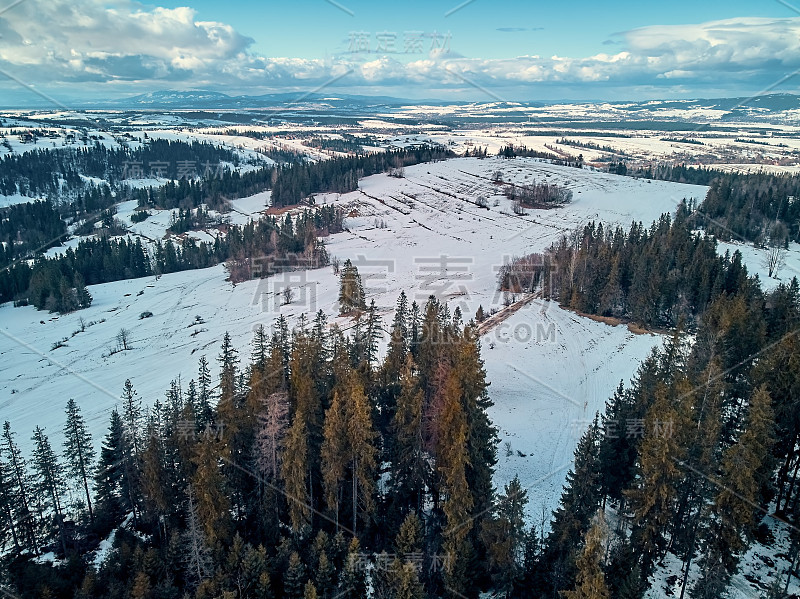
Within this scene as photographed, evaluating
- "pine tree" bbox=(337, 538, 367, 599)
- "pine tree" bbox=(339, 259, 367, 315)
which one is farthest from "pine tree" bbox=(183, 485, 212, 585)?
"pine tree" bbox=(339, 259, 367, 315)

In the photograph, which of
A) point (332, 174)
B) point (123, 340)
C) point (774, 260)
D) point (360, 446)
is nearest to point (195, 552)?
point (360, 446)

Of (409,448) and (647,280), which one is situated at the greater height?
(647,280)

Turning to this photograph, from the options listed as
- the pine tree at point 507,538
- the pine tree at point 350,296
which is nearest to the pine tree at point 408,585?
the pine tree at point 507,538

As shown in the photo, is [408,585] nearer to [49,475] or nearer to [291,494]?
[291,494]

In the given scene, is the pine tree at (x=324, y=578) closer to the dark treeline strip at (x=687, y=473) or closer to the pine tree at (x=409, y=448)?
the pine tree at (x=409, y=448)

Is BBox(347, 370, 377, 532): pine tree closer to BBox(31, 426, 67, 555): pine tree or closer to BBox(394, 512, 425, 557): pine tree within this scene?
BBox(394, 512, 425, 557): pine tree

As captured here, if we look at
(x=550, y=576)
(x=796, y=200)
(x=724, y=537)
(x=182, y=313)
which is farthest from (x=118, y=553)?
(x=796, y=200)

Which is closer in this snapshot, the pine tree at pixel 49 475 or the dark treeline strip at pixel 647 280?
the pine tree at pixel 49 475

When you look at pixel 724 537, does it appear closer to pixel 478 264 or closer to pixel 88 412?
pixel 88 412
